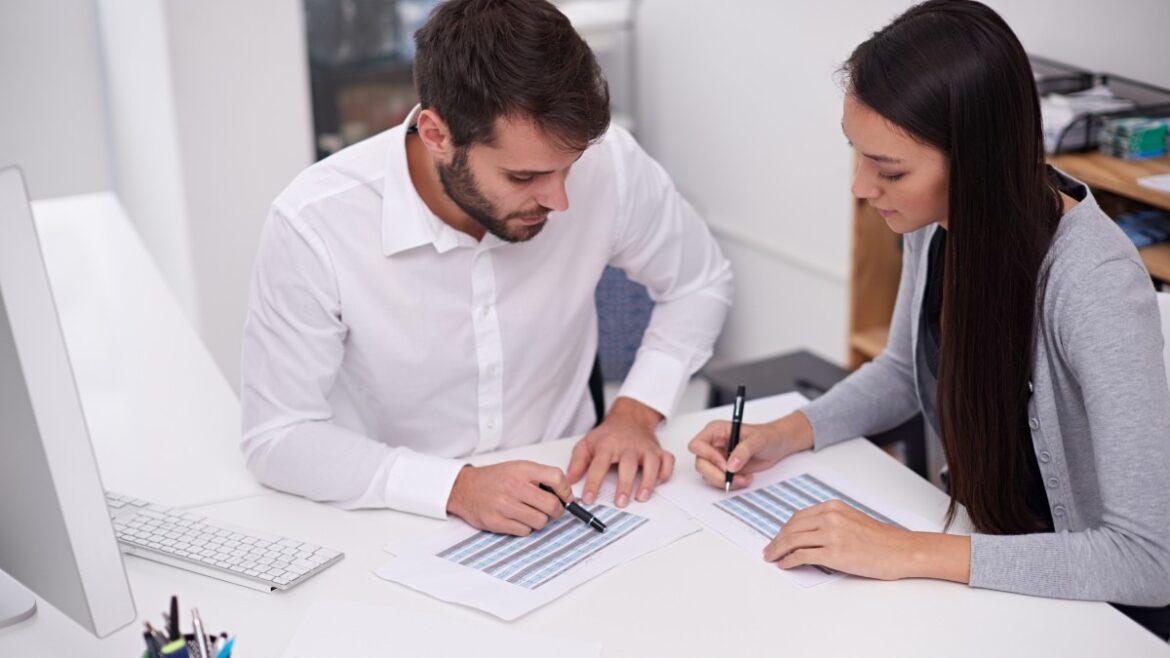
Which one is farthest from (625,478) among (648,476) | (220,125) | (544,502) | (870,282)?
(220,125)

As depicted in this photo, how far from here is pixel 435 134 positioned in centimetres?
152

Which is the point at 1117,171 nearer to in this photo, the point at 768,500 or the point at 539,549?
the point at 768,500

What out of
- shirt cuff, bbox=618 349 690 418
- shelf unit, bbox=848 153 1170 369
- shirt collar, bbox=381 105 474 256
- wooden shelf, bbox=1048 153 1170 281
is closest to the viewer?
shirt collar, bbox=381 105 474 256

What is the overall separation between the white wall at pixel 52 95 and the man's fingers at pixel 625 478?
289cm

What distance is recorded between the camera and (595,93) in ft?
4.83

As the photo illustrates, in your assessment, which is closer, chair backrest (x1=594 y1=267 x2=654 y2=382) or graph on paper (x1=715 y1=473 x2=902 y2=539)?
graph on paper (x1=715 y1=473 x2=902 y2=539)

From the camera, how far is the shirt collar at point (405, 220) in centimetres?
160

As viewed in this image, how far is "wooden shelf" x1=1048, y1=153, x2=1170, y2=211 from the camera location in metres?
1.88

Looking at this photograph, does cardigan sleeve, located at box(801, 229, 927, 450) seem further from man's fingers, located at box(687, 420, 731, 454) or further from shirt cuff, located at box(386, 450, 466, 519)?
shirt cuff, located at box(386, 450, 466, 519)

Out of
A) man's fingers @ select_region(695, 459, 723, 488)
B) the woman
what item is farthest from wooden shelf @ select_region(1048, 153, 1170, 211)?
man's fingers @ select_region(695, 459, 723, 488)

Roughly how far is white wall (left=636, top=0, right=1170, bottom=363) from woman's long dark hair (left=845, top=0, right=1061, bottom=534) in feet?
4.10

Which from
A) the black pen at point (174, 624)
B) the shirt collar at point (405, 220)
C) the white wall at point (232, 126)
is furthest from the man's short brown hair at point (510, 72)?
the white wall at point (232, 126)

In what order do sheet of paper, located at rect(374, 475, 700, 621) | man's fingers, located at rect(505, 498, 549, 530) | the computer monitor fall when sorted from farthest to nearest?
man's fingers, located at rect(505, 498, 549, 530) < sheet of paper, located at rect(374, 475, 700, 621) < the computer monitor

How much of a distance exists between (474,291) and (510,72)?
0.36 meters
